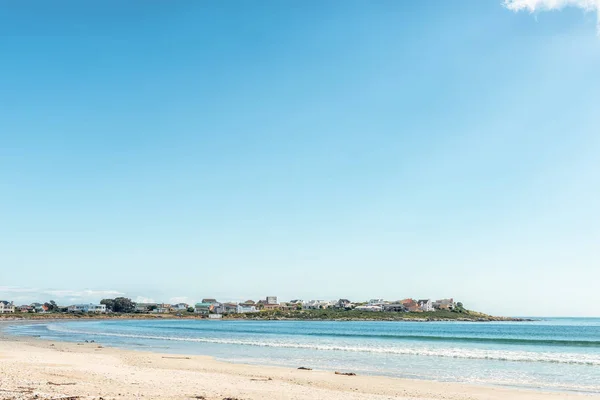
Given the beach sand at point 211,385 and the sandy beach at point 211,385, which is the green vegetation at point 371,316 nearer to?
the beach sand at point 211,385

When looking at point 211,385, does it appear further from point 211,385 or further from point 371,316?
point 371,316

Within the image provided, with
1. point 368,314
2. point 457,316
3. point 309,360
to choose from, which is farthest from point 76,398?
point 457,316

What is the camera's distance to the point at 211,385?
1952 centimetres

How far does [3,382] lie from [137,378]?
5427 mm

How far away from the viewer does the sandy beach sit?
1616cm

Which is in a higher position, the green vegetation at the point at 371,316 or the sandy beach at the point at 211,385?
the sandy beach at the point at 211,385

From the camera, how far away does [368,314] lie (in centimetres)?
18488

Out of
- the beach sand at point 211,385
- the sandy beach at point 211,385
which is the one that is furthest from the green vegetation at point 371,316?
the sandy beach at point 211,385

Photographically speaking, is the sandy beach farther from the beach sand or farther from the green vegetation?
the green vegetation

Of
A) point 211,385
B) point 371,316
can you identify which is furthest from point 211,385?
point 371,316

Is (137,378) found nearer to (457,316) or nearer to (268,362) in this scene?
(268,362)

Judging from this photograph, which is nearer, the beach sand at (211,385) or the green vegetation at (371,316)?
the beach sand at (211,385)

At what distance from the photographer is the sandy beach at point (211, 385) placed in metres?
→ 16.2

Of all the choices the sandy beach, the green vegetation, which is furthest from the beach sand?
the green vegetation
